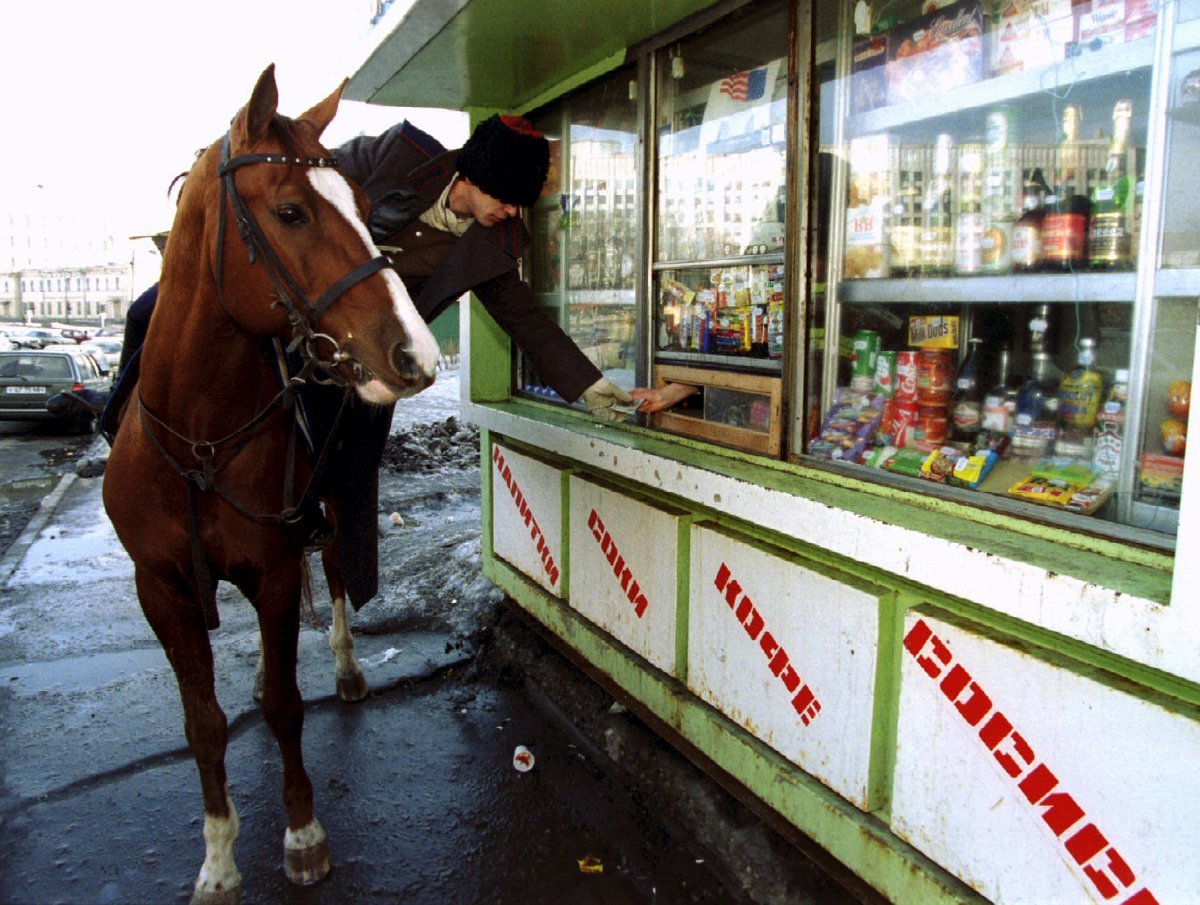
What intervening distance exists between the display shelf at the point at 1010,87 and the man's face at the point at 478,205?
3.89 feet

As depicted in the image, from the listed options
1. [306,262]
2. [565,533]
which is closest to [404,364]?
[306,262]

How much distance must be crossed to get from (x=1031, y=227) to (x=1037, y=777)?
144 cm

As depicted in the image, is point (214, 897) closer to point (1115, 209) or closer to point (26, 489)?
point (1115, 209)

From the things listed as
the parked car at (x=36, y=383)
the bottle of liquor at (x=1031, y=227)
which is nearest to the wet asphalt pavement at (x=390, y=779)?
the bottle of liquor at (x=1031, y=227)

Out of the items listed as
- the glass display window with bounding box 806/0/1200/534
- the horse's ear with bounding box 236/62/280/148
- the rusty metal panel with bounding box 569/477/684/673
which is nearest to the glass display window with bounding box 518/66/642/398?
the rusty metal panel with bounding box 569/477/684/673

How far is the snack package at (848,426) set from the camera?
2.81 m

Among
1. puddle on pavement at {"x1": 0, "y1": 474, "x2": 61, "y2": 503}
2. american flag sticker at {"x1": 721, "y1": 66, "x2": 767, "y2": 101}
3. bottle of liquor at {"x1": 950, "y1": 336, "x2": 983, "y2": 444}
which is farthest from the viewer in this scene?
puddle on pavement at {"x1": 0, "y1": 474, "x2": 61, "y2": 503}

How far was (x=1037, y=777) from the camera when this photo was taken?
6.41ft

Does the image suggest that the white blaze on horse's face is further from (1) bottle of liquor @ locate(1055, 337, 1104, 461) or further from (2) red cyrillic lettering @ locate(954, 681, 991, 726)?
(1) bottle of liquor @ locate(1055, 337, 1104, 461)

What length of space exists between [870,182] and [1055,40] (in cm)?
67

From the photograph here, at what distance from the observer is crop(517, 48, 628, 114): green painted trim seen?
389 cm

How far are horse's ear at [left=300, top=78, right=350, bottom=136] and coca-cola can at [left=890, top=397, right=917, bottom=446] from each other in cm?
195

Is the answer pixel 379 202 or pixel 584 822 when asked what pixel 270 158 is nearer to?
pixel 379 202

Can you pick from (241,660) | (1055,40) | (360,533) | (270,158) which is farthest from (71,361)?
(1055,40)
